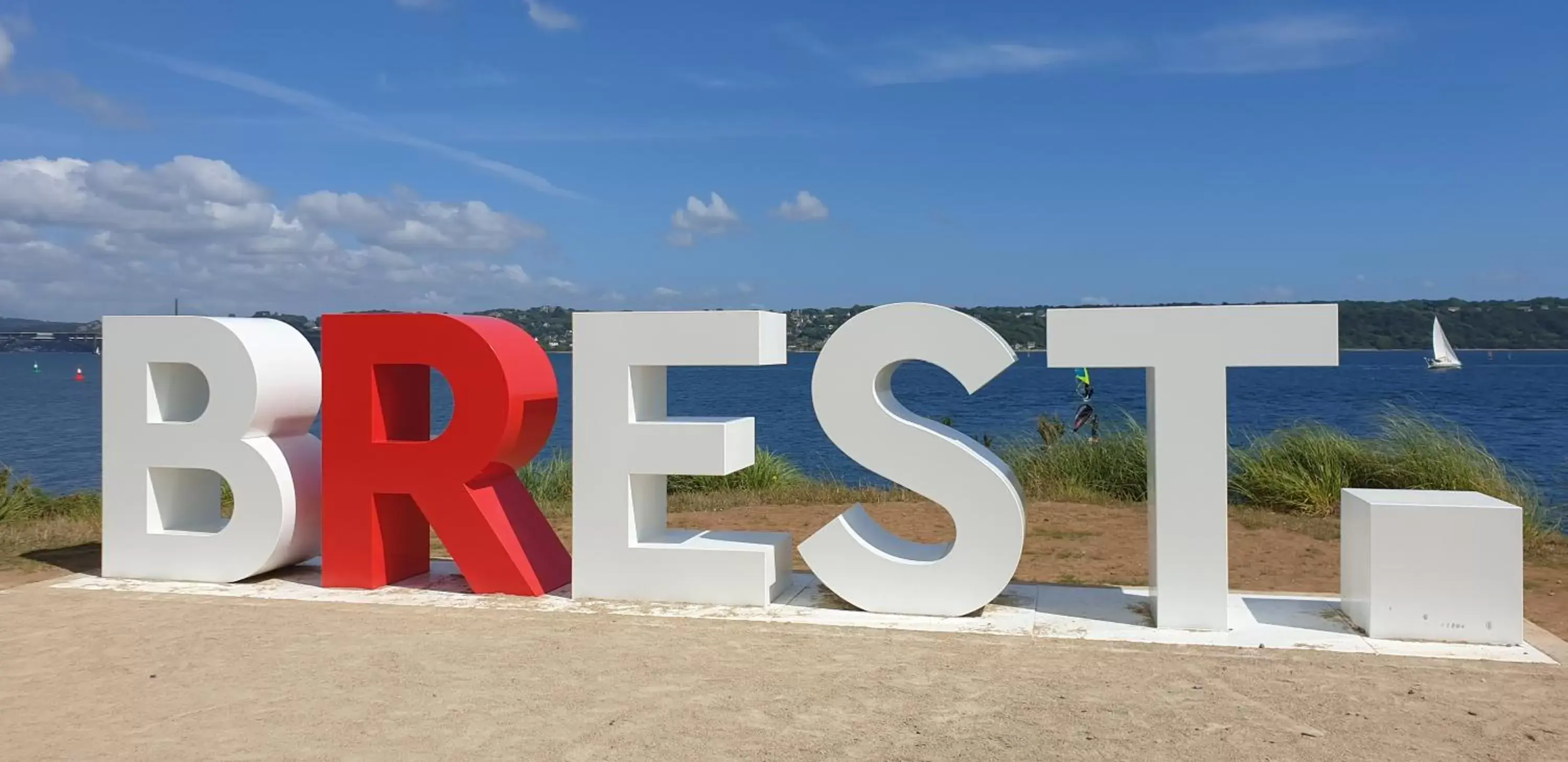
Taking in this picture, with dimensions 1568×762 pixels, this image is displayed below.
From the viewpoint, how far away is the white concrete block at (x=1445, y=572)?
6.36 meters

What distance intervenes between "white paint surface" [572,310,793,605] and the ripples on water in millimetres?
9812

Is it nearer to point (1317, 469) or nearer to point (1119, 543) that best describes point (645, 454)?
point (1119, 543)

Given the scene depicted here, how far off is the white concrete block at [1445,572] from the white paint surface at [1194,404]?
2.86ft

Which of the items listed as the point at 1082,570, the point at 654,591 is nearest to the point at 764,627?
the point at 654,591

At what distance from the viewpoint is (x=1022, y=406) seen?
51125mm

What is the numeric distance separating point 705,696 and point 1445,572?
4.46 metres

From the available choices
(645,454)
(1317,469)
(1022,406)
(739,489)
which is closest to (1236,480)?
(1317,469)

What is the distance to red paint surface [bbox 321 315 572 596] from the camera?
772cm

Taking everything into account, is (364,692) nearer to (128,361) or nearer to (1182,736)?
(1182,736)

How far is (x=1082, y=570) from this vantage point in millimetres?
9109

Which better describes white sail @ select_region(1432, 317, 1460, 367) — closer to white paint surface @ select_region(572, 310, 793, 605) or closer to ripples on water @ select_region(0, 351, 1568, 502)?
ripples on water @ select_region(0, 351, 1568, 502)

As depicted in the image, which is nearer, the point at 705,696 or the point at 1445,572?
the point at 705,696

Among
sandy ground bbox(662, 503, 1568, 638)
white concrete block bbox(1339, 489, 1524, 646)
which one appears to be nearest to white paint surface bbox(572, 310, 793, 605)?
sandy ground bbox(662, 503, 1568, 638)

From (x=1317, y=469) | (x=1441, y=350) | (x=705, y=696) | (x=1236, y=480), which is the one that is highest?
(x=1441, y=350)
